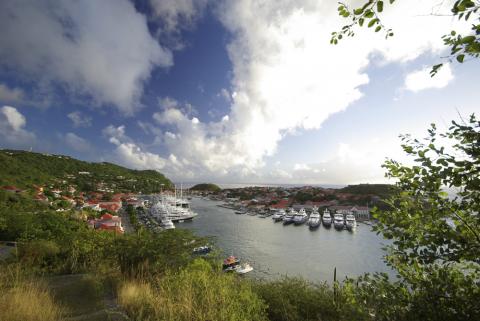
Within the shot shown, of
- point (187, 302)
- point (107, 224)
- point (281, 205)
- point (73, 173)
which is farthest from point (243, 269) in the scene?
point (73, 173)

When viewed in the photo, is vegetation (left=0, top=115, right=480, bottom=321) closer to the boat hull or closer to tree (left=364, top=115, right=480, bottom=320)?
tree (left=364, top=115, right=480, bottom=320)

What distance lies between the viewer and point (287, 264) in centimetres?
2495

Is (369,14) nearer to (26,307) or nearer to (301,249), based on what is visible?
(26,307)

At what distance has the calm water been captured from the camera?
2364cm

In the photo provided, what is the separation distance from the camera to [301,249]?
3089 centimetres

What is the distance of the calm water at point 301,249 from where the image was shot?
77.6 feet

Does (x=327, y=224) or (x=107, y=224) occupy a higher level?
(x=107, y=224)

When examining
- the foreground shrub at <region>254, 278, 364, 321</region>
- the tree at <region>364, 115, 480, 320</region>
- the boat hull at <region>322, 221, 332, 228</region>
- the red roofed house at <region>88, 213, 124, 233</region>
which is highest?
the tree at <region>364, 115, 480, 320</region>

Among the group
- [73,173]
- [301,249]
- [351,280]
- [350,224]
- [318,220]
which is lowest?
[301,249]

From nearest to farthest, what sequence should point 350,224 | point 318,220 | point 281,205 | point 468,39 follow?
point 468,39 < point 350,224 < point 318,220 < point 281,205

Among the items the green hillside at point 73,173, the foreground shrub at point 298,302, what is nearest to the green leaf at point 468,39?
the foreground shrub at point 298,302

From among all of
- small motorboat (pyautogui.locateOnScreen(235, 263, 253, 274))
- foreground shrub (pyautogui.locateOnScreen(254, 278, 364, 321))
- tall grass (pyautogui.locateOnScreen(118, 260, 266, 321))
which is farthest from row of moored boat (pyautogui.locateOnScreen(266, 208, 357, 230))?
tall grass (pyautogui.locateOnScreen(118, 260, 266, 321))

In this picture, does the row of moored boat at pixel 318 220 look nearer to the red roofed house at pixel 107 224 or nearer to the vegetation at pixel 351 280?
the red roofed house at pixel 107 224

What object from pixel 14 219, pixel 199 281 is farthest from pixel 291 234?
pixel 199 281
